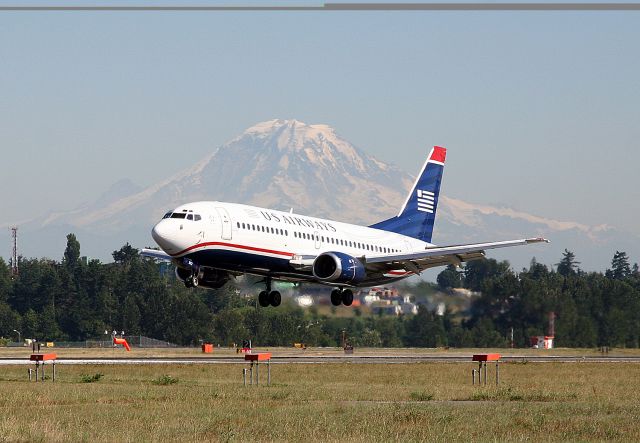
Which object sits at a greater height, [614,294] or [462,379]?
[614,294]

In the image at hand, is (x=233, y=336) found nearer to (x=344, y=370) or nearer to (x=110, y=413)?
(x=344, y=370)

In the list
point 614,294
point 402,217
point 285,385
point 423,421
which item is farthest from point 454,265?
point 423,421

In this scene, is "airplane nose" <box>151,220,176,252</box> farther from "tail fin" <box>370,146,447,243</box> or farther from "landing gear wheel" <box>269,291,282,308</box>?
"tail fin" <box>370,146,447,243</box>

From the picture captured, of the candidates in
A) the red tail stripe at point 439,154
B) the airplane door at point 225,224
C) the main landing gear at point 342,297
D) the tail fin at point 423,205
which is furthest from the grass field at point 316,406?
the red tail stripe at point 439,154

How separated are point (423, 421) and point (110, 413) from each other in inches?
471

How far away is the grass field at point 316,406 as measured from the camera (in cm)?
4225

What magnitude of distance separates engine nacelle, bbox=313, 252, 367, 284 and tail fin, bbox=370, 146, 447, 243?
13.3 metres

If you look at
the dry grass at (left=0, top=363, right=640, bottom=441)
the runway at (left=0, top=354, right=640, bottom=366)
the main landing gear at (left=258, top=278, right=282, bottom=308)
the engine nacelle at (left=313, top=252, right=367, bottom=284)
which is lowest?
the dry grass at (left=0, top=363, right=640, bottom=441)

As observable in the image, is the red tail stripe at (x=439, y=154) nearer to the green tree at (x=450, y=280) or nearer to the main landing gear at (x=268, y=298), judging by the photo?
the green tree at (x=450, y=280)

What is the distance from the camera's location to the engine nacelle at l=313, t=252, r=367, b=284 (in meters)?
78.1

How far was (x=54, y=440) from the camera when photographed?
39.1 meters

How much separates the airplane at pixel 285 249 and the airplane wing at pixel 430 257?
2.5 inches

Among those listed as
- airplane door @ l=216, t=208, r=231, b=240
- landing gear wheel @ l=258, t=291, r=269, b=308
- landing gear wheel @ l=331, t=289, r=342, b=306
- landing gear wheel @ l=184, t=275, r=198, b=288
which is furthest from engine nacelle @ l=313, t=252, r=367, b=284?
landing gear wheel @ l=184, t=275, r=198, b=288

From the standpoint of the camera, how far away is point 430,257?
272 feet
